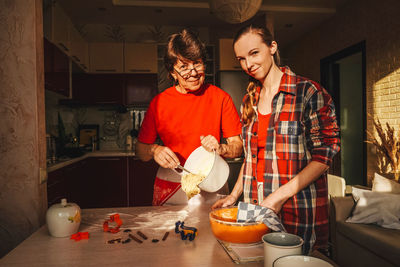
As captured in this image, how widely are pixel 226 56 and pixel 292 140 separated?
336 cm

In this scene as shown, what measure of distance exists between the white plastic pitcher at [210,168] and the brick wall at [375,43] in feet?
9.27

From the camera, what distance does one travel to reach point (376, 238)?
2.07m

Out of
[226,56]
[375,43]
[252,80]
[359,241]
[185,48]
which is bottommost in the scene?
[359,241]

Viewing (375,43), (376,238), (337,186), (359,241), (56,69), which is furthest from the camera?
(375,43)

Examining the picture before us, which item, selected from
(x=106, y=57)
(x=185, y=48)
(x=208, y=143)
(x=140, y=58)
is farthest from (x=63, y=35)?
(x=208, y=143)

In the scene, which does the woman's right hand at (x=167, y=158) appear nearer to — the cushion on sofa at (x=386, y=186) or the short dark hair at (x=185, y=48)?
the short dark hair at (x=185, y=48)

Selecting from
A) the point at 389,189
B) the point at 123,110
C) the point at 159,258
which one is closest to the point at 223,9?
the point at 159,258

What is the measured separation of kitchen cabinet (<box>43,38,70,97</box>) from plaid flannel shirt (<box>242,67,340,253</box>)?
8.07 feet

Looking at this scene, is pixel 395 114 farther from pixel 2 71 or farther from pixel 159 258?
pixel 2 71

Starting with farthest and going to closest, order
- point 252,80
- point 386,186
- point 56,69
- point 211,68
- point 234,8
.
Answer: point 211,68
point 56,69
point 386,186
point 234,8
point 252,80

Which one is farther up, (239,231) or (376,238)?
(239,231)

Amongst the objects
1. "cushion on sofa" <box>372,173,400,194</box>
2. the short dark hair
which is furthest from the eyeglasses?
"cushion on sofa" <box>372,173,400,194</box>

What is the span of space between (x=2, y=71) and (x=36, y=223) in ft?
2.25

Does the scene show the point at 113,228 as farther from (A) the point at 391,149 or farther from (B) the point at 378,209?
(A) the point at 391,149
